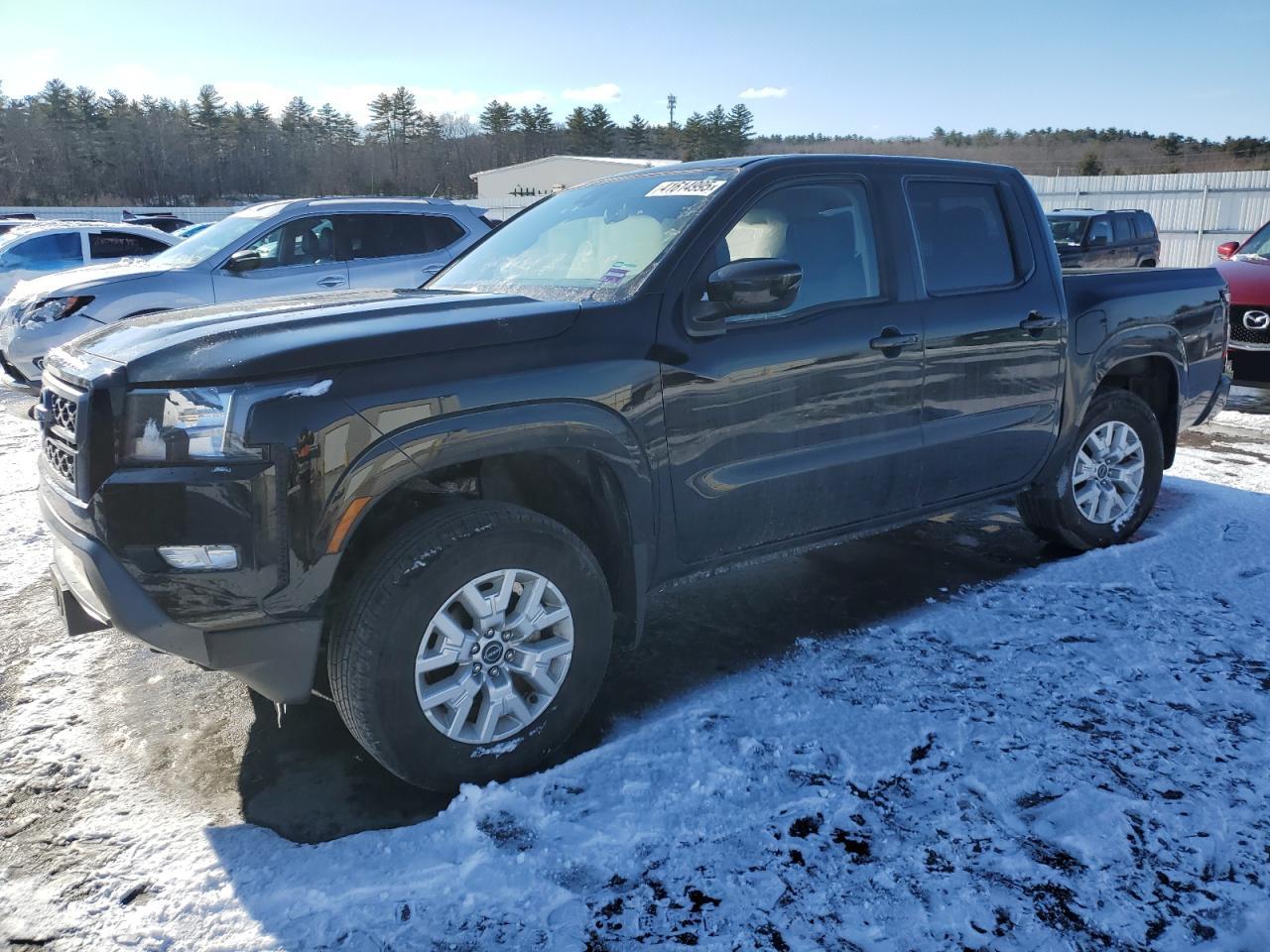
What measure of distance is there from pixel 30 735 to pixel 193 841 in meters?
1.02

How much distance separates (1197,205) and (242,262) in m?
Answer: 24.2

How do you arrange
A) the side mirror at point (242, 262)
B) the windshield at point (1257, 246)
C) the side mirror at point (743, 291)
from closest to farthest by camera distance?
the side mirror at point (743, 291), the side mirror at point (242, 262), the windshield at point (1257, 246)

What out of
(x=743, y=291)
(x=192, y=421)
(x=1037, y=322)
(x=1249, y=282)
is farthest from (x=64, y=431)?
(x=1249, y=282)

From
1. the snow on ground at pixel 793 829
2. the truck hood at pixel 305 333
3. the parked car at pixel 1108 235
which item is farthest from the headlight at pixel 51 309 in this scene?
the parked car at pixel 1108 235

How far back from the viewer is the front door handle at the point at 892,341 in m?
3.62

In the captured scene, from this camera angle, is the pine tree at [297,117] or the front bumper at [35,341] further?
the pine tree at [297,117]

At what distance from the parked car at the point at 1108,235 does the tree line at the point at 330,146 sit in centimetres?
3910

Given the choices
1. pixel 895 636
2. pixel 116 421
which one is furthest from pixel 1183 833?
pixel 116 421

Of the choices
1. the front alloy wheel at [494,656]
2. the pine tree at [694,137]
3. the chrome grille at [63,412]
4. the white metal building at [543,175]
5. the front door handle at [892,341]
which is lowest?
the front alloy wheel at [494,656]

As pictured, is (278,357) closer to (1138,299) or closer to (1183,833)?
(1183,833)

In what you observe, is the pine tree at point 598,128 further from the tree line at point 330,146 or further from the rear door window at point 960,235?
the rear door window at point 960,235

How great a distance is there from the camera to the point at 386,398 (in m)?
2.57

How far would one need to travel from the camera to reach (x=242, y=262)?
27.9ft

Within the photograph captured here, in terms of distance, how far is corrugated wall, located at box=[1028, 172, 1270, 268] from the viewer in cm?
2297
